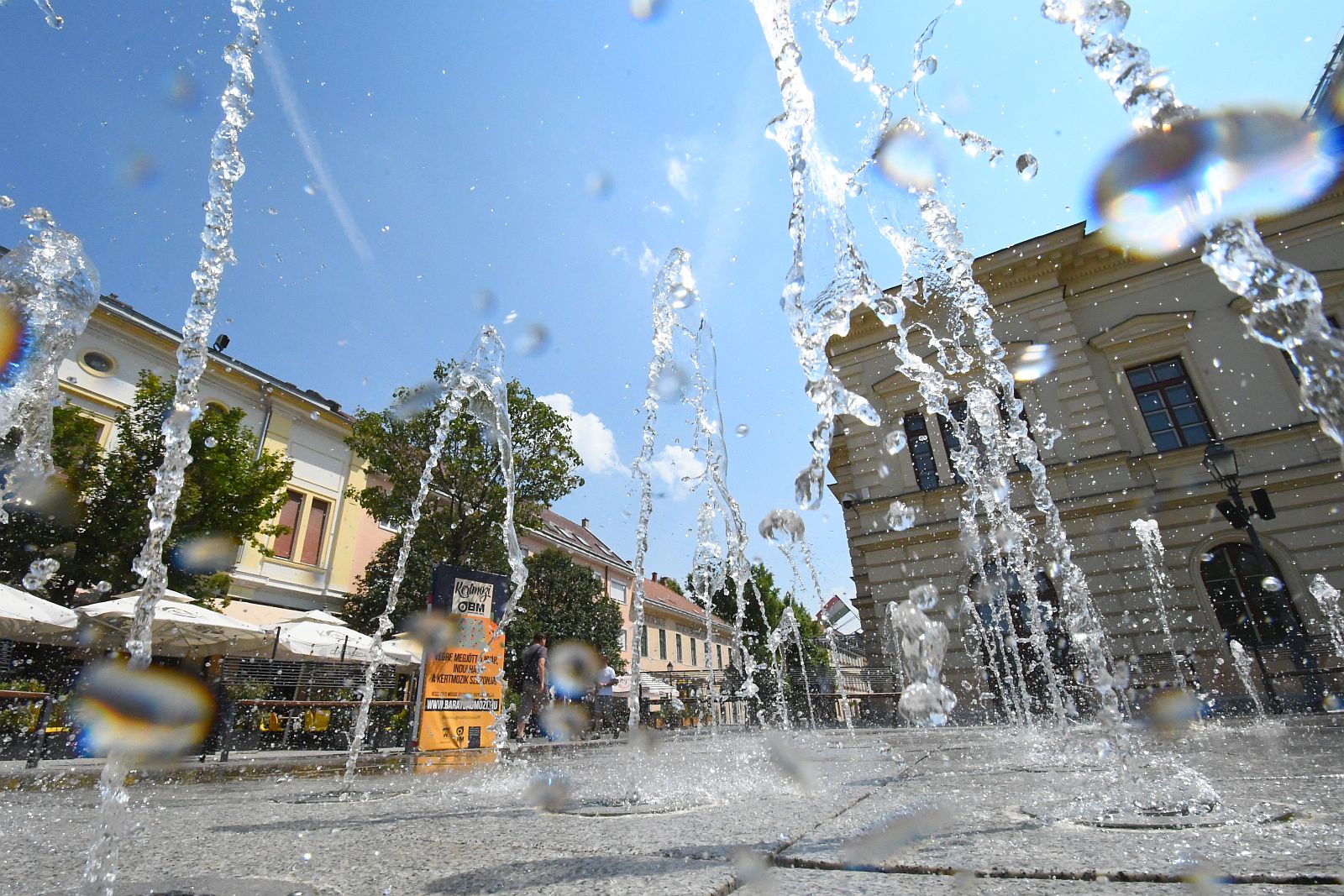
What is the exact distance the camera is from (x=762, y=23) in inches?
193

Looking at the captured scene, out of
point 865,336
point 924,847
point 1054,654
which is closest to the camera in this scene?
point 924,847

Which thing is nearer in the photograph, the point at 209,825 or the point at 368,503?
the point at 209,825

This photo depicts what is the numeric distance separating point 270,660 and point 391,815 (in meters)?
10.7

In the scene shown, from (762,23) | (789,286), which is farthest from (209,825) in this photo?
(762,23)

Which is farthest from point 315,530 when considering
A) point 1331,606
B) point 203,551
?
point 1331,606

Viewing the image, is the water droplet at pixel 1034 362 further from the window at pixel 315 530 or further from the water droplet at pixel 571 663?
the window at pixel 315 530

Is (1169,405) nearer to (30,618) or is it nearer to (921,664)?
(921,664)

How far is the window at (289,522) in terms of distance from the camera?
20775 millimetres

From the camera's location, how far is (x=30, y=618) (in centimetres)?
857

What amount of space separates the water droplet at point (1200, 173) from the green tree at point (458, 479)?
1522 cm

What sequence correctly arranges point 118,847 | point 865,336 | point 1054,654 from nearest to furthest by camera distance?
point 118,847, point 1054,654, point 865,336

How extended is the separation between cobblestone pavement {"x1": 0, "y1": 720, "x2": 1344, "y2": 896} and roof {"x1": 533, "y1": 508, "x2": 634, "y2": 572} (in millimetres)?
27816

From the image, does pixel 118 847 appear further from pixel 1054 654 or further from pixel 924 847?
pixel 1054 654

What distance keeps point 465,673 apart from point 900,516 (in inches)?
436
